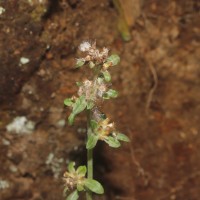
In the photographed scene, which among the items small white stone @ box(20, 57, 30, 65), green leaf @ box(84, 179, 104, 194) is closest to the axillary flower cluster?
green leaf @ box(84, 179, 104, 194)

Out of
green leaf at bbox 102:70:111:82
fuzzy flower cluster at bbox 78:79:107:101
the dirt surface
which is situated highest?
green leaf at bbox 102:70:111:82

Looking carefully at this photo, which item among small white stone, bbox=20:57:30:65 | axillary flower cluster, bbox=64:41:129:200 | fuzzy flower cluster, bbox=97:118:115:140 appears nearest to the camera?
axillary flower cluster, bbox=64:41:129:200

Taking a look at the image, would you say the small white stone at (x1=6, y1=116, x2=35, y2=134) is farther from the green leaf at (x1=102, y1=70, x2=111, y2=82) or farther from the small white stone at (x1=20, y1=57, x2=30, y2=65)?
the green leaf at (x1=102, y1=70, x2=111, y2=82)

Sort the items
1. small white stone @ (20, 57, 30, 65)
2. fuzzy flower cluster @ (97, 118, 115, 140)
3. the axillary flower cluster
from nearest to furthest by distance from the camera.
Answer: the axillary flower cluster
fuzzy flower cluster @ (97, 118, 115, 140)
small white stone @ (20, 57, 30, 65)

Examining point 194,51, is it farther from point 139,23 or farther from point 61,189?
point 61,189

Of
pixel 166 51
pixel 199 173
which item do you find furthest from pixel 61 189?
pixel 166 51

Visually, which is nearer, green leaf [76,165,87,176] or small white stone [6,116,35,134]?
green leaf [76,165,87,176]

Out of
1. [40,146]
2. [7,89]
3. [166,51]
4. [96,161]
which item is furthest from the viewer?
[166,51]

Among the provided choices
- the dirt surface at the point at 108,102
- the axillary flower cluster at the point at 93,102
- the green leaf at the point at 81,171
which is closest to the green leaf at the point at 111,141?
the axillary flower cluster at the point at 93,102

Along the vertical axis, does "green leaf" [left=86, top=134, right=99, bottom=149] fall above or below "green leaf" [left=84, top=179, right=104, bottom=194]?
above
